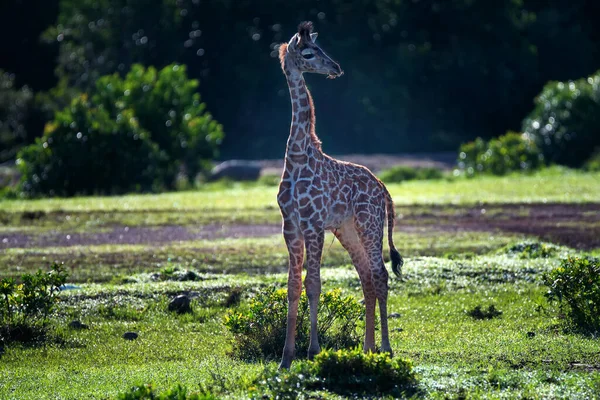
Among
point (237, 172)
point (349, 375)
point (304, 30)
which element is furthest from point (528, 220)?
point (237, 172)

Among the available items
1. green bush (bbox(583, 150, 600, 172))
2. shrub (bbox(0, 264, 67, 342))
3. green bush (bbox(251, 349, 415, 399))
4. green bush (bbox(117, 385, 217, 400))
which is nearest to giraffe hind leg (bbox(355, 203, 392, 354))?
green bush (bbox(251, 349, 415, 399))

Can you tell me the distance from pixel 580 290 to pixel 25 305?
6815mm

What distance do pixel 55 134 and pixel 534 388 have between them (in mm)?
25646

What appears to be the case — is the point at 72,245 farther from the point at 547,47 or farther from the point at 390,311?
the point at 547,47

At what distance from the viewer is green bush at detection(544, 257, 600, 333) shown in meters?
11.9

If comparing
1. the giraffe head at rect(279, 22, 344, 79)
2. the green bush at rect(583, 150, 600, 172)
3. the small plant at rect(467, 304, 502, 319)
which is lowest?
the small plant at rect(467, 304, 502, 319)

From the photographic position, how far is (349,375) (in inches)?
357

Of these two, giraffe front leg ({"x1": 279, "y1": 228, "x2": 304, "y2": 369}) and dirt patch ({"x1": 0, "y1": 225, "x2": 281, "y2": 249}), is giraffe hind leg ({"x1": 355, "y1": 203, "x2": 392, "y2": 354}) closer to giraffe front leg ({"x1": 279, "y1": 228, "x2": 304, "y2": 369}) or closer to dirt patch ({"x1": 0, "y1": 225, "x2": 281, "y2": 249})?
giraffe front leg ({"x1": 279, "y1": 228, "x2": 304, "y2": 369})

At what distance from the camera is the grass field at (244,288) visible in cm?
968

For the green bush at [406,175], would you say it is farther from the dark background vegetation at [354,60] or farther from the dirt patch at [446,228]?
the dark background vegetation at [354,60]

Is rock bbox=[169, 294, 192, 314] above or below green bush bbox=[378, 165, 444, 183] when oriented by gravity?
below

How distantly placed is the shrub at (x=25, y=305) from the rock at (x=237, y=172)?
87.7 ft

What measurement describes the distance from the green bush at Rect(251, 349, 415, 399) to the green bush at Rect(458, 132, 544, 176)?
2895cm

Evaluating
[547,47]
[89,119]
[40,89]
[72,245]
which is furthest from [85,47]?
[72,245]
